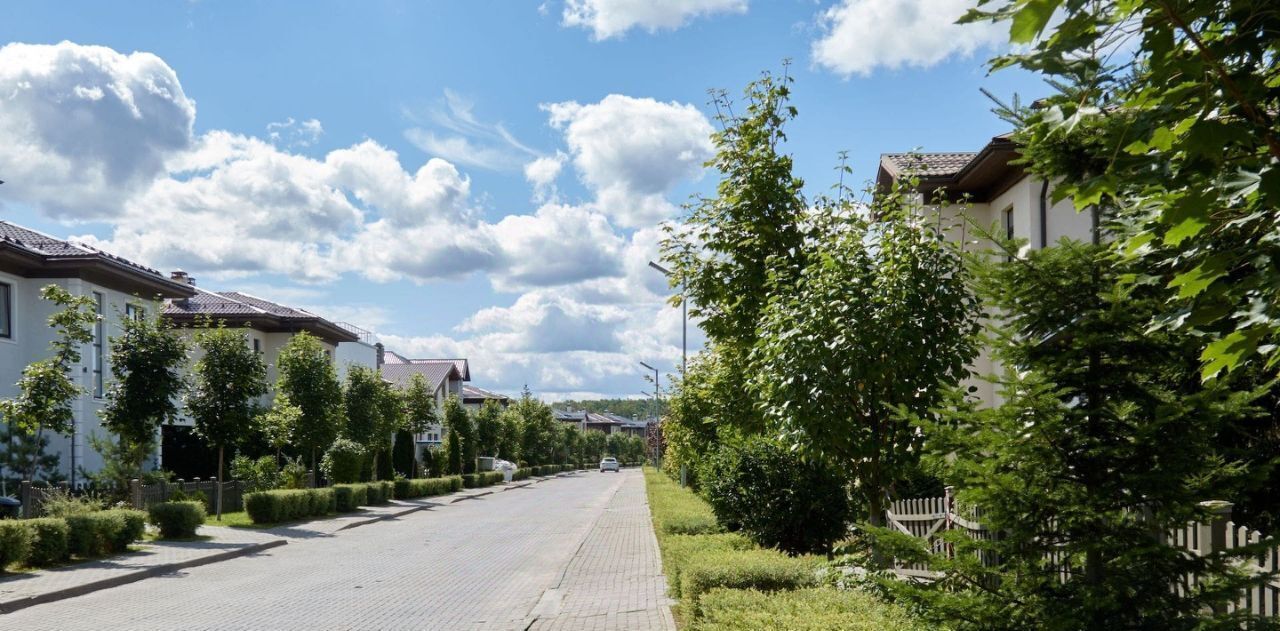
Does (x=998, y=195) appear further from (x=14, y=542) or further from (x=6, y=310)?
(x=6, y=310)

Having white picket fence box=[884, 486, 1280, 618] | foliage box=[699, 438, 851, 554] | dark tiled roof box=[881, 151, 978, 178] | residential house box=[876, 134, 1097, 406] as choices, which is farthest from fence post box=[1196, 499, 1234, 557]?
dark tiled roof box=[881, 151, 978, 178]

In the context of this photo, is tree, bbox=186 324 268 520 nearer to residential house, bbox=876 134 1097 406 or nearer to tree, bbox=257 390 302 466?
tree, bbox=257 390 302 466

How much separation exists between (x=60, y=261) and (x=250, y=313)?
Result: 15.0 m

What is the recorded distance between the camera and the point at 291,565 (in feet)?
57.9

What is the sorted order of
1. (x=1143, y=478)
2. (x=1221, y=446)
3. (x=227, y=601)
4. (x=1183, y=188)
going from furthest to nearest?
(x=227, y=601) → (x=1221, y=446) → (x=1143, y=478) → (x=1183, y=188)

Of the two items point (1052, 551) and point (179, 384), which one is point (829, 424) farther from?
point (179, 384)

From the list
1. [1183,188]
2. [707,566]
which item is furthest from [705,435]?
[1183,188]

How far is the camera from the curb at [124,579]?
12.8 m

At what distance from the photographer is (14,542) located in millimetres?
15242

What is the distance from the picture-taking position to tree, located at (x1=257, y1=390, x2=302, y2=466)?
1181 inches

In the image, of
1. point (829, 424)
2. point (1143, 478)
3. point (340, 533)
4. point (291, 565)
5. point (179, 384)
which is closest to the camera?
point (1143, 478)

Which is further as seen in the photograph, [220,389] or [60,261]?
[60,261]

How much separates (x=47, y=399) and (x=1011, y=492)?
62.4 ft

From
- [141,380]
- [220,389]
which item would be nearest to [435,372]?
[220,389]
